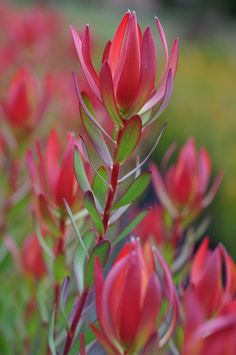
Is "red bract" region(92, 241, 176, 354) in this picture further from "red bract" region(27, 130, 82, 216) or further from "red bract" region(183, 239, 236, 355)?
"red bract" region(27, 130, 82, 216)

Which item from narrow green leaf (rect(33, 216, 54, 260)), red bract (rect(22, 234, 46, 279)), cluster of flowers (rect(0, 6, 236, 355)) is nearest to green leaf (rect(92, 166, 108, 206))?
cluster of flowers (rect(0, 6, 236, 355))

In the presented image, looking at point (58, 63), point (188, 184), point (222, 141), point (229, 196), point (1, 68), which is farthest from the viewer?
point (58, 63)

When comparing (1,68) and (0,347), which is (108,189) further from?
(1,68)

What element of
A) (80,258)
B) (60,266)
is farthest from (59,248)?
(80,258)

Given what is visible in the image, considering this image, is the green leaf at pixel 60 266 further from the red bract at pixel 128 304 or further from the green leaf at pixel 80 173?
the red bract at pixel 128 304

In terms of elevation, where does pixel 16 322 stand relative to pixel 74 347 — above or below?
below

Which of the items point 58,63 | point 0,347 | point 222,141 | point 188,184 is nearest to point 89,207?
point 188,184
